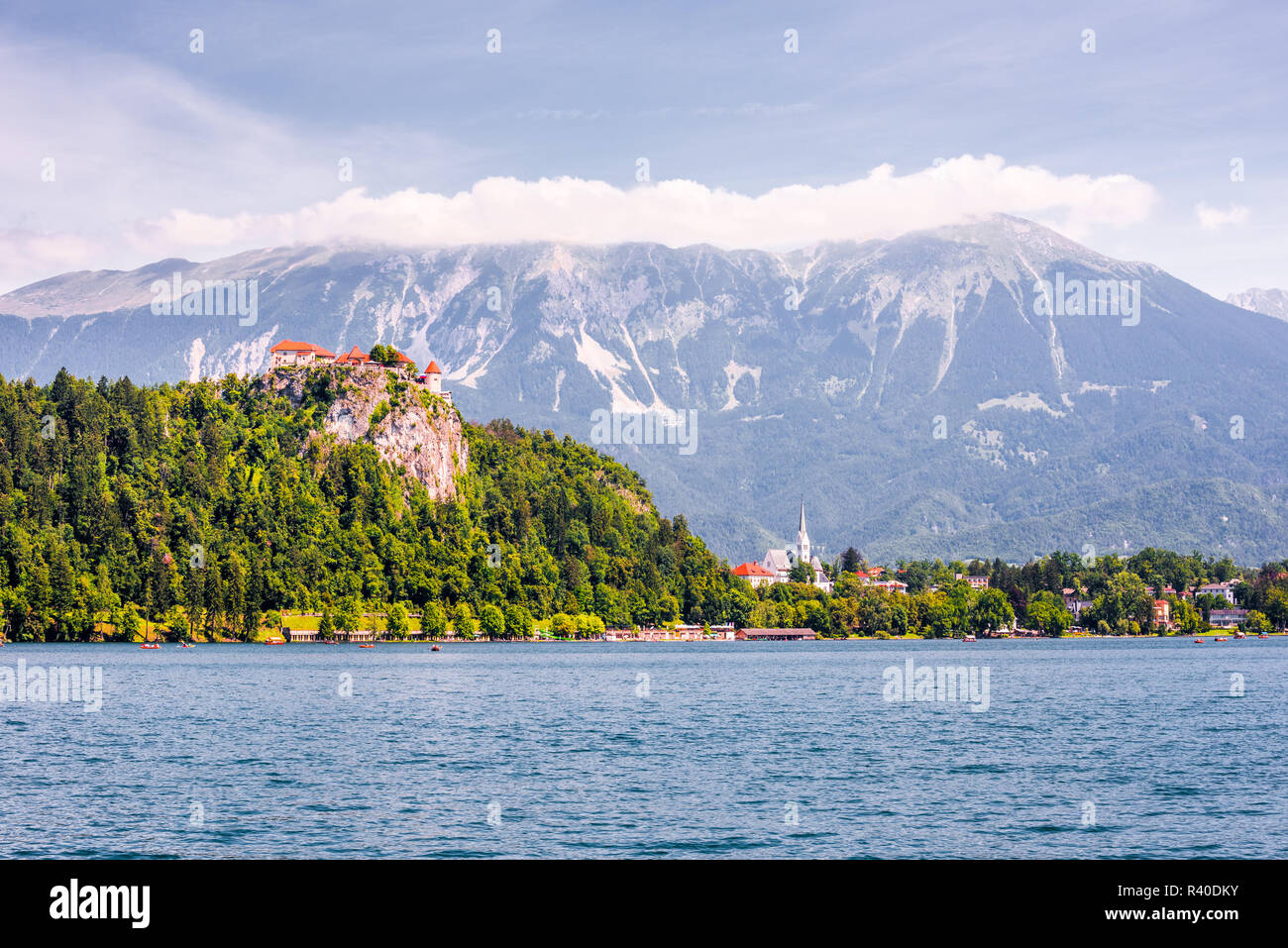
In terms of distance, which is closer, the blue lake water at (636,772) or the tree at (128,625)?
the blue lake water at (636,772)

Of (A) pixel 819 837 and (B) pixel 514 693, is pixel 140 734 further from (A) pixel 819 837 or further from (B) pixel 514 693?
(A) pixel 819 837

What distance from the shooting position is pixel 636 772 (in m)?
54.5

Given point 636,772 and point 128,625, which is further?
point 128,625

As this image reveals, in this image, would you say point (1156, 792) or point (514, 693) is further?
point (514, 693)

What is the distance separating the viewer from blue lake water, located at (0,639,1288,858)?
1556 inches

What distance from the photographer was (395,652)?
562ft

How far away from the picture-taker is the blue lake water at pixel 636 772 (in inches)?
1556

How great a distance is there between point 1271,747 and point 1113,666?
85641 mm

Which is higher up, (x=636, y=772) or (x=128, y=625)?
(x=636, y=772)

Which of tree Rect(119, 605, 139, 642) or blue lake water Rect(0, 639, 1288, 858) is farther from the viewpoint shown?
tree Rect(119, 605, 139, 642)
